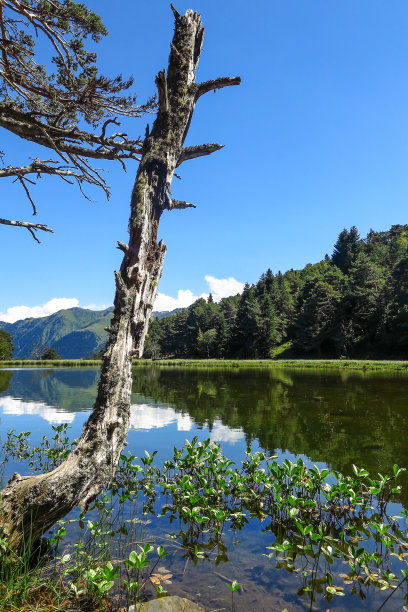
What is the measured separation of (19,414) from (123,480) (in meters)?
14.1

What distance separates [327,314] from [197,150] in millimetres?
92541

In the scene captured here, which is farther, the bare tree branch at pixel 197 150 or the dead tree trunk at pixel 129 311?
the bare tree branch at pixel 197 150

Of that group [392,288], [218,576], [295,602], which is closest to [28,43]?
[218,576]

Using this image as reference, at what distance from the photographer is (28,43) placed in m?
7.50

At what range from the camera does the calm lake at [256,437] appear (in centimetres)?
474

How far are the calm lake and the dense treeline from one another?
6082 centimetres

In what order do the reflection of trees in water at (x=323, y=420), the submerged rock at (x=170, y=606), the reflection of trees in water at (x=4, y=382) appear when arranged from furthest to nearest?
the reflection of trees in water at (x=4, y=382) < the reflection of trees in water at (x=323, y=420) < the submerged rock at (x=170, y=606)

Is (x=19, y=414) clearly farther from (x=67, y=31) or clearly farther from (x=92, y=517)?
(x=67, y=31)

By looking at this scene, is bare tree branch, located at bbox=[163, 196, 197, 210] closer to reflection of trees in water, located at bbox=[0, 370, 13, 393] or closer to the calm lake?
the calm lake

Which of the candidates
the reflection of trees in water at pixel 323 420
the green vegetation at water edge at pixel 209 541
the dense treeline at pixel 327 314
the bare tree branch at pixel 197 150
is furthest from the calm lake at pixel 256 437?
the dense treeline at pixel 327 314

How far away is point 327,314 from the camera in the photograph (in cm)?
9269

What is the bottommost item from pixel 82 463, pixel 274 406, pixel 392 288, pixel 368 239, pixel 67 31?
pixel 274 406

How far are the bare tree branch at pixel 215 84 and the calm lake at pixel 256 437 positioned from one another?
773 cm

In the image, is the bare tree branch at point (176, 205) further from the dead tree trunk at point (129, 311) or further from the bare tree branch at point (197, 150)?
the bare tree branch at point (197, 150)
